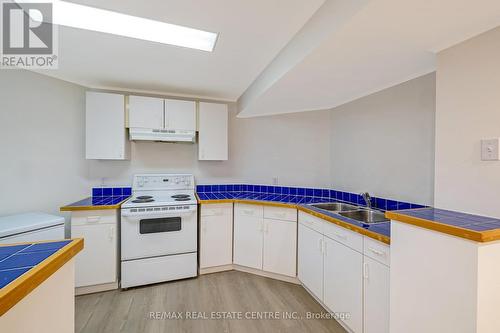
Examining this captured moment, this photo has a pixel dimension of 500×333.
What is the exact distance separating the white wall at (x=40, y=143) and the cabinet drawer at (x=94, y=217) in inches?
19.7

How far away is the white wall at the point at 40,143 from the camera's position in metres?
2.10

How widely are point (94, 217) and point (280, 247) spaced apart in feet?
6.60

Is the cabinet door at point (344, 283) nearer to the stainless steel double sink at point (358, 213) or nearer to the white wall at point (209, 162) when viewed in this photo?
the stainless steel double sink at point (358, 213)

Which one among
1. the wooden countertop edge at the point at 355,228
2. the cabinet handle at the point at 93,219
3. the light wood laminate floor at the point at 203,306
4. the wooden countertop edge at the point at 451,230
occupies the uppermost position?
the wooden countertop edge at the point at 451,230

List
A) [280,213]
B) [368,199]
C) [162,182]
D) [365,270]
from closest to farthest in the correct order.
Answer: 1. [365,270]
2. [368,199]
3. [280,213]
4. [162,182]

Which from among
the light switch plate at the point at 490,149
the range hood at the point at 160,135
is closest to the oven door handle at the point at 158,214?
the range hood at the point at 160,135

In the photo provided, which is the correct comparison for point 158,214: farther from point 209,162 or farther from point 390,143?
point 390,143

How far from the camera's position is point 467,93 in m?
1.23

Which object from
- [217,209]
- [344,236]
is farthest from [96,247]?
[344,236]

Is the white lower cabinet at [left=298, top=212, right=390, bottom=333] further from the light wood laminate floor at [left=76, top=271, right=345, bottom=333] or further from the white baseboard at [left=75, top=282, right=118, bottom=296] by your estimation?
the white baseboard at [left=75, top=282, right=118, bottom=296]

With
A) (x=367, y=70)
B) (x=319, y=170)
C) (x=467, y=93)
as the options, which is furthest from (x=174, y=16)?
(x=319, y=170)

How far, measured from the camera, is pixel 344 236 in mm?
1714

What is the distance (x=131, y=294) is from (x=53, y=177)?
5.11 ft

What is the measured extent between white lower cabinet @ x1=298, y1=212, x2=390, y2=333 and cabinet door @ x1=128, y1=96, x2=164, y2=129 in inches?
82.5
